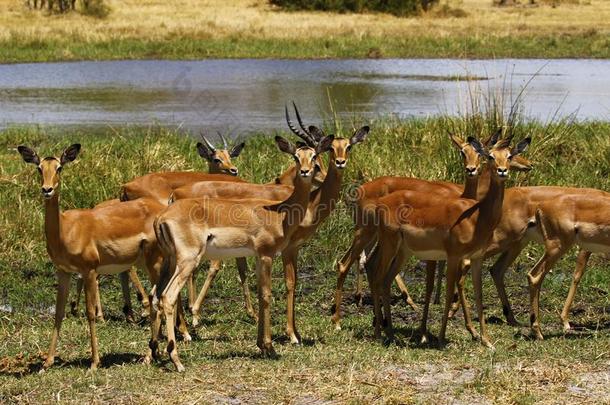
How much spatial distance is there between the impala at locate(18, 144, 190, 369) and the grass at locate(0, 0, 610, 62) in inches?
1004

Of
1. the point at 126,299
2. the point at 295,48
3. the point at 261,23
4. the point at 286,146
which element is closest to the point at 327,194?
the point at 286,146

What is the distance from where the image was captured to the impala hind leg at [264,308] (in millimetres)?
7969

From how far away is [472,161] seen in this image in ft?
31.8

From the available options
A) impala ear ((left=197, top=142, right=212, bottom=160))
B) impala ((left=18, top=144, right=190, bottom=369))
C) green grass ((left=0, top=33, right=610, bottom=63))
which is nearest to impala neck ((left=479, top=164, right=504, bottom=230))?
impala ((left=18, top=144, right=190, bottom=369))

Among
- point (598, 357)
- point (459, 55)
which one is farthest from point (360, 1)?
point (598, 357)

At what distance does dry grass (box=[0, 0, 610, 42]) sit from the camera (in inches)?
1542

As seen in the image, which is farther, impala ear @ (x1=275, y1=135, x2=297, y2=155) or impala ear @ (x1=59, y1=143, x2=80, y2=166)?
impala ear @ (x1=275, y1=135, x2=297, y2=155)

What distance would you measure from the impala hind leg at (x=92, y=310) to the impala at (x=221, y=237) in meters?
0.41

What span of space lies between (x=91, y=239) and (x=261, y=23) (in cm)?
3627

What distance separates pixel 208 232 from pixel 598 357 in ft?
9.70

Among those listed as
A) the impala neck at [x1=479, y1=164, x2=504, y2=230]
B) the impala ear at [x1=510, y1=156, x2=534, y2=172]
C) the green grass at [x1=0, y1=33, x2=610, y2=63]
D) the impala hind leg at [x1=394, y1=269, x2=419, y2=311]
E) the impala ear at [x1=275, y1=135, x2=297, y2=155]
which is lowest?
the green grass at [x1=0, y1=33, x2=610, y2=63]

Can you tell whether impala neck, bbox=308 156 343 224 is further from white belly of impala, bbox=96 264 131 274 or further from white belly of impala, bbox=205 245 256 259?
white belly of impala, bbox=96 264 131 274

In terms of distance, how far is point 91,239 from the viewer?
320 inches

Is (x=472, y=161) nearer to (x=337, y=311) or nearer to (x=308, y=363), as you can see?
(x=337, y=311)
